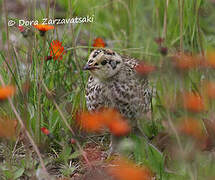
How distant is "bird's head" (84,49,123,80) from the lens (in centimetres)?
324

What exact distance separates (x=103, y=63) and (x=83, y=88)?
1.41 feet

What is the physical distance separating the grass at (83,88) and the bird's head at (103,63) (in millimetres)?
139

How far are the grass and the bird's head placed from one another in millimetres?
139

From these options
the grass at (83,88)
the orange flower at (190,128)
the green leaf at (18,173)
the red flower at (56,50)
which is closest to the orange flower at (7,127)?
the grass at (83,88)

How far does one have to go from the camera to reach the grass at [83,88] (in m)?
2.62

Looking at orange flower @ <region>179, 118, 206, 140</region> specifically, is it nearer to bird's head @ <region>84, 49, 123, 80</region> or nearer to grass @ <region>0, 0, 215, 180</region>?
grass @ <region>0, 0, 215, 180</region>

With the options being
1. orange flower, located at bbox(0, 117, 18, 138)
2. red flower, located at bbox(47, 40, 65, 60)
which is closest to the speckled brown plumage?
red flower, located at bbox(47, 40, 65, 60)

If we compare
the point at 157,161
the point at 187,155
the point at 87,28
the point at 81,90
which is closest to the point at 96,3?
the point at 87,28

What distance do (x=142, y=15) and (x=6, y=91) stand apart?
2.81 meters

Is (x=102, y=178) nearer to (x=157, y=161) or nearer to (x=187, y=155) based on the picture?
(x=187, y=155)

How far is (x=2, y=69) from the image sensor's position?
139 inches

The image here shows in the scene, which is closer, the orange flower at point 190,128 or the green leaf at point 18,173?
the orange flower at point 190,128

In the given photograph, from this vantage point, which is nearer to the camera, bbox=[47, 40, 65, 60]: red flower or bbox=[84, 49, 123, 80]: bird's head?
bbox=[84, 49, 123, 80]: bird's head

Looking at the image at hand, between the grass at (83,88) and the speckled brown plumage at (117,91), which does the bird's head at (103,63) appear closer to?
the speckled brown plumage at (117,91)
